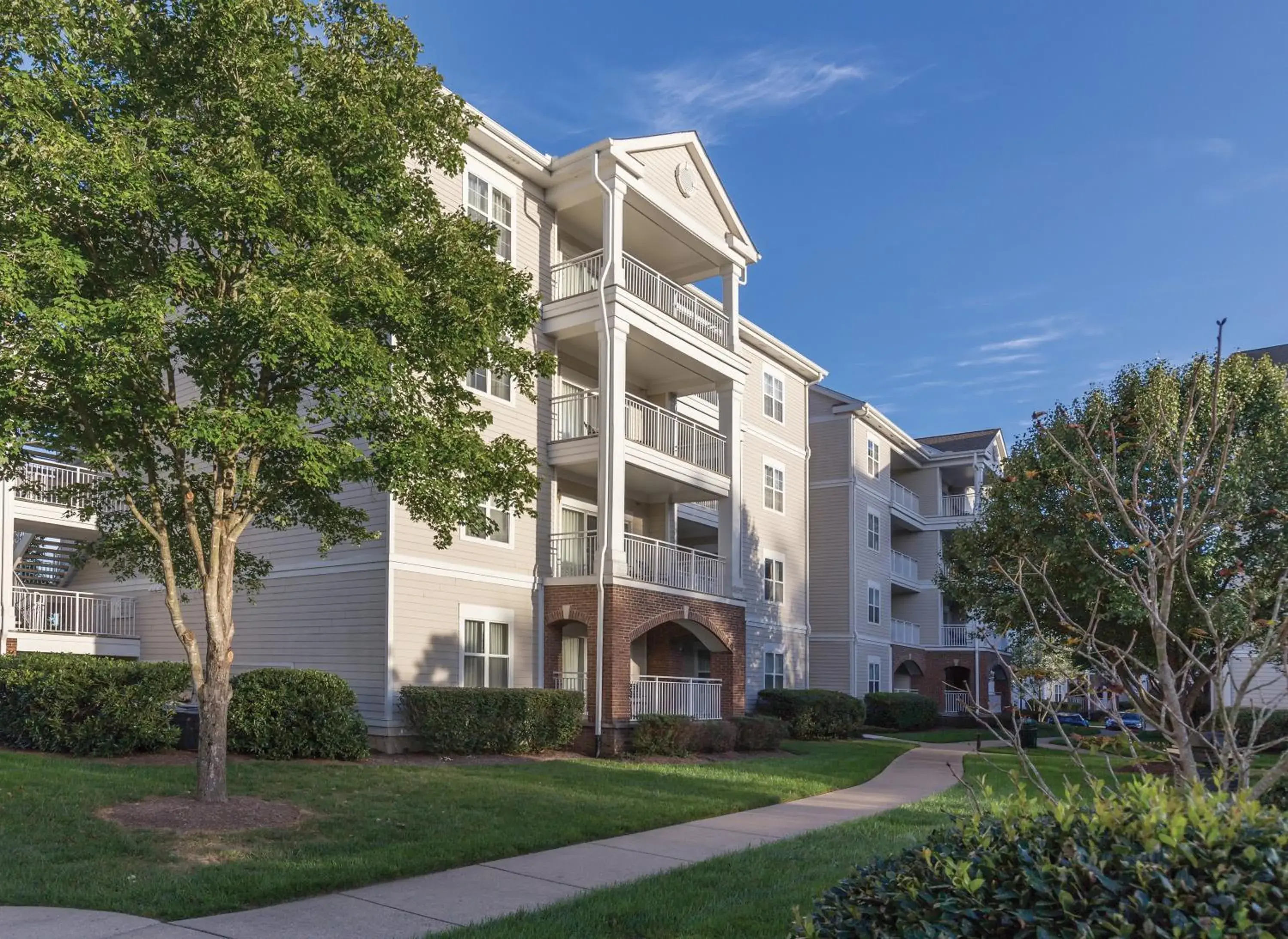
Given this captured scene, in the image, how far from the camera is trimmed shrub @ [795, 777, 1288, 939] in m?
3.37

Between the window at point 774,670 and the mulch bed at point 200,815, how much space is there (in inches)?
787

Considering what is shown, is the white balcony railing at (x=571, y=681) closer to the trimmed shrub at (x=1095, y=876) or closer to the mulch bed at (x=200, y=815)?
the mulch bed at (x=200, y=815)

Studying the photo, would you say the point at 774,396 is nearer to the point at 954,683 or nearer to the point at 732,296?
the point at 732,296

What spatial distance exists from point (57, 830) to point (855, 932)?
7.58m

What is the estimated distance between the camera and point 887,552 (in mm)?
38531

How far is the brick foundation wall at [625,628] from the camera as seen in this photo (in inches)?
773

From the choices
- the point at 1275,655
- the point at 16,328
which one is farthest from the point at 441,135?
the point at 1275,655

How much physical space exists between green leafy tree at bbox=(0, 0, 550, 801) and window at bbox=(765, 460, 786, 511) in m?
18.8

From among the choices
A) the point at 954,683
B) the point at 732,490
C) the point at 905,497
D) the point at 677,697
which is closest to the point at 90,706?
the point at 677,697

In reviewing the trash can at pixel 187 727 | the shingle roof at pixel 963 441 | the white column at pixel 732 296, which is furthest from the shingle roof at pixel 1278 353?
the trash can at pixel 187 727

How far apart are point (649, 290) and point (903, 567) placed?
74.7 feet

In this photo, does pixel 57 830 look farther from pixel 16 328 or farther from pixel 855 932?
pixel 855 932

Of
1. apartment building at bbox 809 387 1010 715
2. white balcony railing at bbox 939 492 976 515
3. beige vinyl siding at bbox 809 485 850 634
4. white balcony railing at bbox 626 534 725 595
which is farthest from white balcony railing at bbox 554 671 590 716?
white balcony railing at bbox 939 492 976 515

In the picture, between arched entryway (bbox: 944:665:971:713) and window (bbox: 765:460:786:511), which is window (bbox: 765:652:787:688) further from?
arched entryway (bbox: 944:665:971:713)
